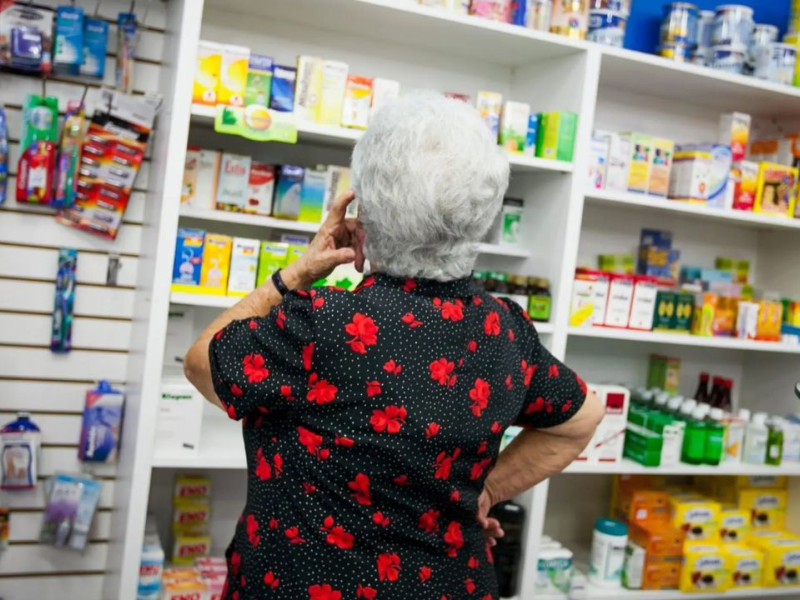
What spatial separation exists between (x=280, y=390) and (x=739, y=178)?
110 inches

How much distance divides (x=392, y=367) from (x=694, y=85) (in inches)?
105

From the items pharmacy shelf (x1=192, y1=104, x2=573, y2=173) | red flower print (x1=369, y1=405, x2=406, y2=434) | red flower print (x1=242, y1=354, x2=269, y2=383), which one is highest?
pharmacy shelf (x1=192, y1=104, x2=573, y2=173)

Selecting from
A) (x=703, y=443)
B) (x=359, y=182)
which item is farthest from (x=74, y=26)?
(x=703, y=443)

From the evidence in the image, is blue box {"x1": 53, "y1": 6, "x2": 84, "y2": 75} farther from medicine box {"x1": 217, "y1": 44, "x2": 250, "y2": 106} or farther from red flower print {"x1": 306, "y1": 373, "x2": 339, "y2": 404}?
red flower print {"x1": 306, "y1": 373, "x2": 339, "y2": 404}

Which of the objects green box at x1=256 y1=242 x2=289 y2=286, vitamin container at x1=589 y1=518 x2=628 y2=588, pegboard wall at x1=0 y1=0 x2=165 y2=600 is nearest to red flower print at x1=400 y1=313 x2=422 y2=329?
green box at x1=256 y1=242 x2=289 y2=286

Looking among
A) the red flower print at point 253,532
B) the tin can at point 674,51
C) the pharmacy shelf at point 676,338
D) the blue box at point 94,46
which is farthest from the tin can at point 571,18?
the red flower print at point 253,532

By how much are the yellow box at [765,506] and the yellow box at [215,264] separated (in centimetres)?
272

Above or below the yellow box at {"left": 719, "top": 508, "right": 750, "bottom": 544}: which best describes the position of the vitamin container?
below

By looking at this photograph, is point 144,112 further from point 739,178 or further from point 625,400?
point 739,178

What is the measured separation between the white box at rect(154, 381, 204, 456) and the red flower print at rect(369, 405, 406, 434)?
4.66ft

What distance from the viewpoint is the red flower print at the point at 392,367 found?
5.49ft

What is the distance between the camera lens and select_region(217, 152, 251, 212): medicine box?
306cm

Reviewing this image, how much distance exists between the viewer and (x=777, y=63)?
12.4ft

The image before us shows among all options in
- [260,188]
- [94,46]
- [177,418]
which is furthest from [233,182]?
[177,418]
